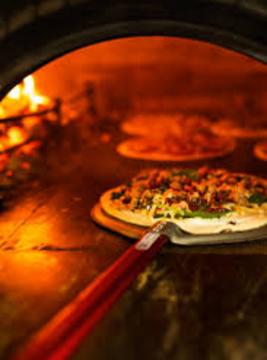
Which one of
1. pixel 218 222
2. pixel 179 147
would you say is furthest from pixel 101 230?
pixel 179 147

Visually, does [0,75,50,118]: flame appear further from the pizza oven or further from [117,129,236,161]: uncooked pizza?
[117,129,236,161]: uncooked pizza

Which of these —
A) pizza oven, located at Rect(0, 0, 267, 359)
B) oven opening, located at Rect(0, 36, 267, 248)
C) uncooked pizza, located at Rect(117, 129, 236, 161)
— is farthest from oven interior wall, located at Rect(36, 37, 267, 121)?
pizza oven, located at Rect(0, 0, 267, 359)

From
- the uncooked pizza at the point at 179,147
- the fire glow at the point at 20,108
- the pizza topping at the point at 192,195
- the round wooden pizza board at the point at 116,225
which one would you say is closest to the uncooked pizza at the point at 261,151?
the uncooked pizza at the point at 179,147

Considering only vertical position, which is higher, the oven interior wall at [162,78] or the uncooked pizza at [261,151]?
the oven interior wall at [162,78]

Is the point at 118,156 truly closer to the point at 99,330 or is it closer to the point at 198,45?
the point at 198,45

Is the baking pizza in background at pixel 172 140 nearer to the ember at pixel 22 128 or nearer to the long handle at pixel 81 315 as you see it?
the ember at pixel 22 128

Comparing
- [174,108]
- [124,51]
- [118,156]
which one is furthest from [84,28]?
[174,108]
